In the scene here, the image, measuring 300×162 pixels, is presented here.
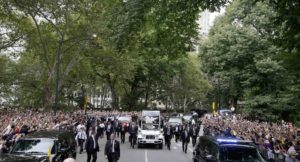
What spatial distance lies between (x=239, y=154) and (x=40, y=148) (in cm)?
647

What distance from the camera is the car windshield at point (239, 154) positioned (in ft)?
47.1

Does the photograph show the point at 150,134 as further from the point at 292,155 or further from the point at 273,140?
the point at 292,155

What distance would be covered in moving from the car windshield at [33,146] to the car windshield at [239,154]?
18.6 feet

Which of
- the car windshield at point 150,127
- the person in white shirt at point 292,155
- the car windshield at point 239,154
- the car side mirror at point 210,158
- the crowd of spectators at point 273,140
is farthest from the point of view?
the car windshield at point 150,127

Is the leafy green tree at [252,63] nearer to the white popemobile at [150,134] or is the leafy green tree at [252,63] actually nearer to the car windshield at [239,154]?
the white popemobile at [150,134]

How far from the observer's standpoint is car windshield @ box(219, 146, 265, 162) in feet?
47.1

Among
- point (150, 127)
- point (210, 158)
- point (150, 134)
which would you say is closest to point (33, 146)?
point (210, 158)

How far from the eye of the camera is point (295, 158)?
1670 centimetres

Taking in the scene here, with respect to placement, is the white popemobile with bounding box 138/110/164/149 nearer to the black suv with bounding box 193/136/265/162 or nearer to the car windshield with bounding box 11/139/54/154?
the black suv with bounding box 193/136/265/162

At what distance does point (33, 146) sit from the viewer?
602 inches

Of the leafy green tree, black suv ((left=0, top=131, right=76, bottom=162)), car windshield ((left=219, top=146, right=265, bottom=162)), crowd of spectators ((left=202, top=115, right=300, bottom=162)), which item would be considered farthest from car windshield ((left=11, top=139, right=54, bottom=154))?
the leafy green tree

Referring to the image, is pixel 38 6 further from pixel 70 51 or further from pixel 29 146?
pixel 29 146

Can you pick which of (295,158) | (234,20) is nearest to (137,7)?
(295,158)

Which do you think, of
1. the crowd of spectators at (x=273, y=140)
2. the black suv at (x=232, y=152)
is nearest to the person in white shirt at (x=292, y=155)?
the crowd of spectators at (x=273, y=140)
